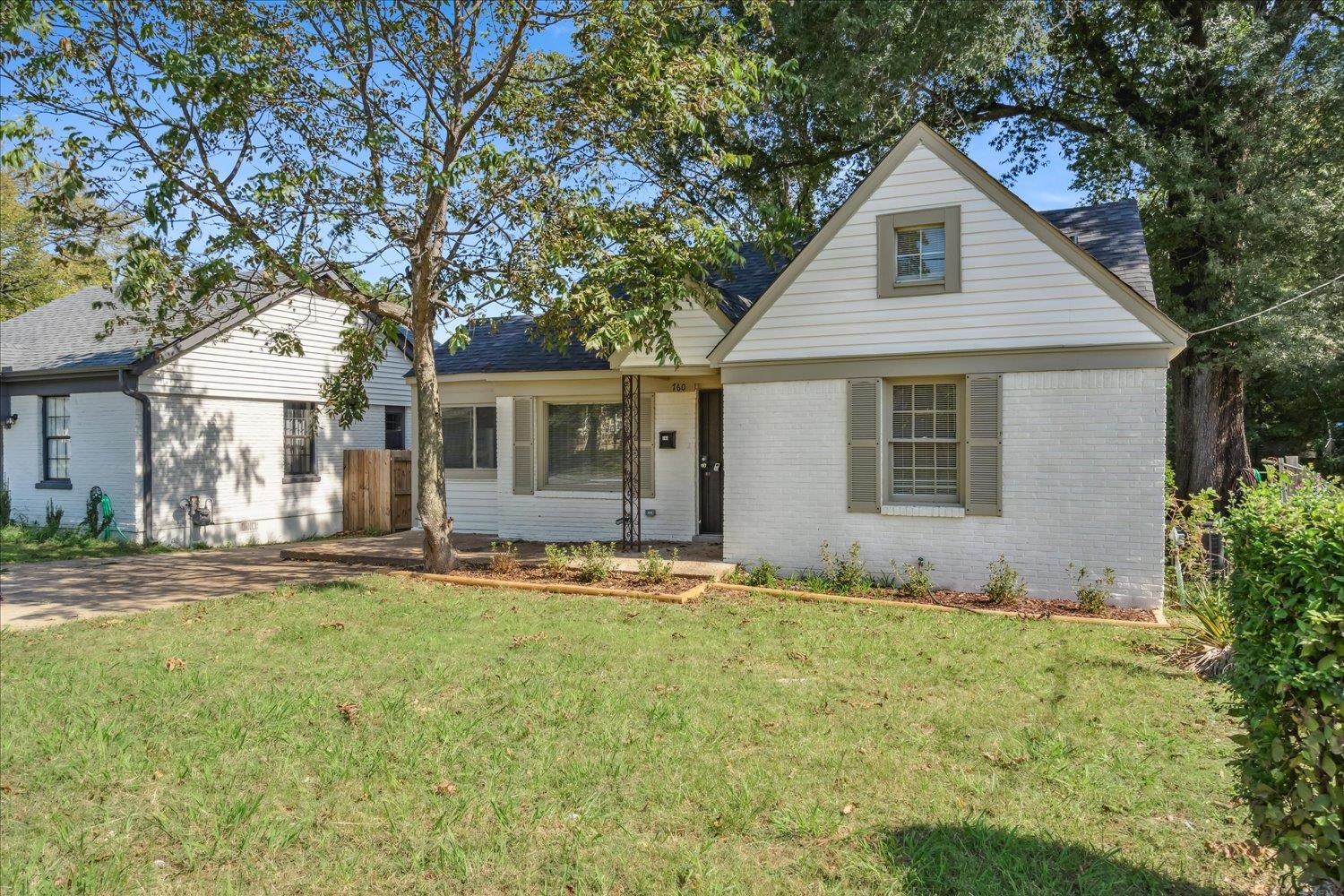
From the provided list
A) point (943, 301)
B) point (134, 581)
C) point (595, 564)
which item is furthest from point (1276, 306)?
point (134, 581)

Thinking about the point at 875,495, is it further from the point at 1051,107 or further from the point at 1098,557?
the point at 1051,107

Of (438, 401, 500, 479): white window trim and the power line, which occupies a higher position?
the power line

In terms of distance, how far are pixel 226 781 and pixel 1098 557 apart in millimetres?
8741

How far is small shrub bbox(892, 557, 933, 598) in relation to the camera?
31.6 feet

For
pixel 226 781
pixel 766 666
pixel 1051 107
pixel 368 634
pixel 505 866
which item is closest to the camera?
pixel 505 866

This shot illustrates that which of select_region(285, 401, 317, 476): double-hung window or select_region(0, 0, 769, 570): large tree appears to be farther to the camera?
select_region(285, 401, 317, 476): double-hung window

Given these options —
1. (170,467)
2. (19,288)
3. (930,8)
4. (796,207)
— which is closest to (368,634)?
(170,467)

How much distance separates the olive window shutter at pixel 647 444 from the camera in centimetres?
1360

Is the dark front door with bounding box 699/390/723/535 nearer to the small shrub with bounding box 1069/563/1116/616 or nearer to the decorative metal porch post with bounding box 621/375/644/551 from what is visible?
the decorative metal porch post with bounding box 621/375/644/551

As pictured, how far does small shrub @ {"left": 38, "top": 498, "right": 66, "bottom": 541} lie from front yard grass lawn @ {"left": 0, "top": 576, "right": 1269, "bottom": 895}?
946 cm

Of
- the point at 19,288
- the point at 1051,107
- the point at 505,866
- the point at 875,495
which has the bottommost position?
the point at 505,866

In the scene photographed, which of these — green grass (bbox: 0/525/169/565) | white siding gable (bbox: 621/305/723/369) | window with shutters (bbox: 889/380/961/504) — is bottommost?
green grass (bbox: 0/525/169/565)

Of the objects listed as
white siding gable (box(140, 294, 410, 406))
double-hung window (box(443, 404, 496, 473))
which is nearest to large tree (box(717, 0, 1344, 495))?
double-hung window (box(443, 404, 496, 473))

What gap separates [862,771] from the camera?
4543 millimetres
